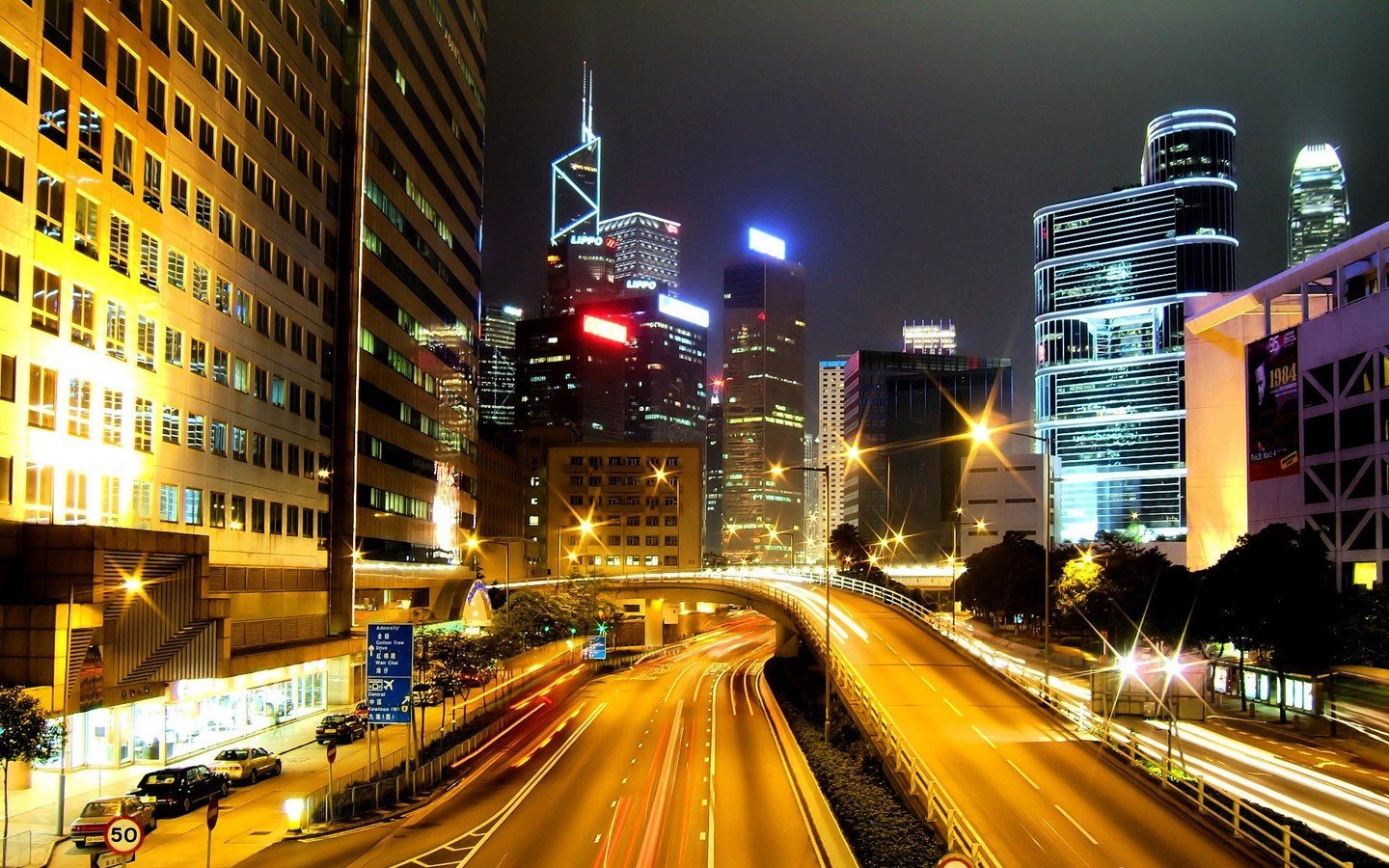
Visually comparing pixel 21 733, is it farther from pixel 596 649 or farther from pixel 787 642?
pixel 787 642

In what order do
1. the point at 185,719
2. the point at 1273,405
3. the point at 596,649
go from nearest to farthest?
the point at 185,719 < the point at 1273,405 < the point at 596,649

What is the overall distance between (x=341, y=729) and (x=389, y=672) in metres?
16.8

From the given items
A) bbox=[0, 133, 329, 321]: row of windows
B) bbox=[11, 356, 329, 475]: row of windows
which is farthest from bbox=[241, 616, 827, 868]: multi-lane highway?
bbox=[0, 133, 329, 321]: row of windows

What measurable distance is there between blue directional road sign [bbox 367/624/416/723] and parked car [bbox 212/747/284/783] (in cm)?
728

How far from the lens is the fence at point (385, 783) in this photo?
37469 mm

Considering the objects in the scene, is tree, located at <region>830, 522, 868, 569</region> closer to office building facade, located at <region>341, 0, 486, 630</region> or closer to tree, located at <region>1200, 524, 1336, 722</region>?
office building facade, located at <region>341, 0, 486, 630</region>

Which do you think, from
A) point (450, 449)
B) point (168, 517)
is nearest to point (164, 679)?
point (168, 517)

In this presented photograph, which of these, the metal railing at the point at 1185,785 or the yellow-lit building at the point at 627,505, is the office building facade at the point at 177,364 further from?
the yellow-lit building at the point at 627,505

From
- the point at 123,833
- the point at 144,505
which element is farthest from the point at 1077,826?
the point at 144,505

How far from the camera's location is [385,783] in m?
40.2

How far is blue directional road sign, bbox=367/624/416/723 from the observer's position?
40156 millimetres

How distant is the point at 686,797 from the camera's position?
41.9 meters

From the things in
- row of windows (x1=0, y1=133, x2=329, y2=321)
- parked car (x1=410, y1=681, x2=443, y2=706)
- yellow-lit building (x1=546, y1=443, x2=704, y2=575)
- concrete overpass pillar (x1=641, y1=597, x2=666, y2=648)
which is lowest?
concrete overpass pillar (x1=641, y1=597, x2=666, y2=648)

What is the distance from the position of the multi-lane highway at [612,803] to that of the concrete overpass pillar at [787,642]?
26.8m
